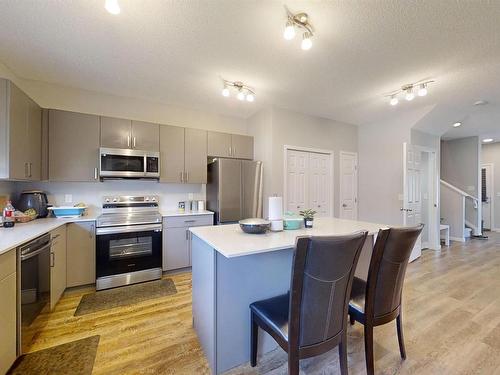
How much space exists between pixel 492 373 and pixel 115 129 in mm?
4328

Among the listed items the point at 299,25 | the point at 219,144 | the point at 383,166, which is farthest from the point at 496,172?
the point at 299,25

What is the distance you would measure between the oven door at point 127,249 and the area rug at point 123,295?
0.67 ft

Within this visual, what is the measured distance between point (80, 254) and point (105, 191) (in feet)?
3.16

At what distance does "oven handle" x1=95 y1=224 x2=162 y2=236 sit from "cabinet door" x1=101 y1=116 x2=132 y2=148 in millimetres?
1111

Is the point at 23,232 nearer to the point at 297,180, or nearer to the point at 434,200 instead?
the point at 297,180

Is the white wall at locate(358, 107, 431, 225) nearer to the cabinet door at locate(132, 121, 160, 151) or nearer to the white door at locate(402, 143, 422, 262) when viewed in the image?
the white door at locate(402, 143, 422, 262)

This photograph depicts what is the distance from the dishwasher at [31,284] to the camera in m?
1.62

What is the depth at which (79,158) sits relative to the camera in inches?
112

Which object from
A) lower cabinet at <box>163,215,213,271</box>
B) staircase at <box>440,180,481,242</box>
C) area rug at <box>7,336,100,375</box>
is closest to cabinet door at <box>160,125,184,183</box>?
lower cabinet at <box>163,215,213,271</box>

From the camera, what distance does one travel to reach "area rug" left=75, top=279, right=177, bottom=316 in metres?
2.38

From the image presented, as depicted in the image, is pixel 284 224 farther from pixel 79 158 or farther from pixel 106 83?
pixel 106 83

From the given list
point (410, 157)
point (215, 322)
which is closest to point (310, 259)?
point (215, 322)

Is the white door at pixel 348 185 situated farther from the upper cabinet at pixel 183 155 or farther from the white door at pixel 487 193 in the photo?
the white door at pixel 487 193

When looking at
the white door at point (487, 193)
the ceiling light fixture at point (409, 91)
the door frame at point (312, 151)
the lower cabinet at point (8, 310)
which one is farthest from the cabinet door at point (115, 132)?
the white door at point (487, 193)
